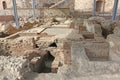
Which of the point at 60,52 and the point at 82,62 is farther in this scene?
the point at 60,52

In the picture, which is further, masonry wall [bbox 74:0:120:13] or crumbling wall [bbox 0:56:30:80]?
masonry wall [bbox 74:0:120:13]

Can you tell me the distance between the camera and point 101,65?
258 centimetres

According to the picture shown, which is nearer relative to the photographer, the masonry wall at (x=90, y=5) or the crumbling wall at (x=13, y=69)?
the crumbling wall at (x=13, y=69)

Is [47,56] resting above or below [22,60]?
below

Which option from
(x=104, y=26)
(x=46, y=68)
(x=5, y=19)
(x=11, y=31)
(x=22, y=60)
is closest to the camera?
(x=22, y=60)

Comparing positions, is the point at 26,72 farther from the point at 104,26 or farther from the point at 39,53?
the point at 104,26

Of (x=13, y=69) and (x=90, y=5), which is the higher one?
(x=90, y=5)

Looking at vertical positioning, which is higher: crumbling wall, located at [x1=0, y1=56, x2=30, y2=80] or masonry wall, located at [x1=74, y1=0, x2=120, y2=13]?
masonry wall, located at [x1=74, y1=0, x2=120, y2=13]

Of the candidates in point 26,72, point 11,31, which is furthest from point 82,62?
point 11,31

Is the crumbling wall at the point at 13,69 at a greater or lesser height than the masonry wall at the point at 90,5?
lesser

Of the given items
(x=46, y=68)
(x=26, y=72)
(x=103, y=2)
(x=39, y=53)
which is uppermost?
(x=103, y=2)

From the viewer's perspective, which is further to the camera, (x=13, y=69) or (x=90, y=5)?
(x=90, y=5)

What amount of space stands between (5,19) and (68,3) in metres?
9.76

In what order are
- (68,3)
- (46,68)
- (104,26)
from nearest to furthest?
(46,68), (104,26), (68,3)
